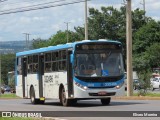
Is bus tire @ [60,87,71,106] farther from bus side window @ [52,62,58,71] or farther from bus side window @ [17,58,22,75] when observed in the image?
bus side window @ [17,58,22,75]

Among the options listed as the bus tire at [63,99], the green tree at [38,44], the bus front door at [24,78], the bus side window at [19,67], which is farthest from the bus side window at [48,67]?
the green tree at [38,44]

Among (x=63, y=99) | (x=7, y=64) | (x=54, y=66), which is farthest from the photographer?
(x=7, y=64)

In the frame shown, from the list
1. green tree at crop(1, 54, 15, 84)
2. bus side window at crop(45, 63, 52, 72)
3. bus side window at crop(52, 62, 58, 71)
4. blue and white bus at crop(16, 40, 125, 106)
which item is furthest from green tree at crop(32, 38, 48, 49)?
blue and white bus at crop(16, 40, 125, 106)

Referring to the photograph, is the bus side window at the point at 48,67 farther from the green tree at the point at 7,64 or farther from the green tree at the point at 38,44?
the green tree at the point at 7,64

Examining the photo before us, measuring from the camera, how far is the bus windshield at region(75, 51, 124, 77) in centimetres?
2653

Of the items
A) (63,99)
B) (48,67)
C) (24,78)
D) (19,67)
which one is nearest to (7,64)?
(19,67)

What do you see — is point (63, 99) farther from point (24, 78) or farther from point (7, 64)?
point (7, 64)

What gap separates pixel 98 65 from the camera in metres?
26.5

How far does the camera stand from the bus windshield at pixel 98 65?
26.5m

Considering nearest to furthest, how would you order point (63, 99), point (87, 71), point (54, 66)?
point (87, 71), point (63, 99), point (54, 66)

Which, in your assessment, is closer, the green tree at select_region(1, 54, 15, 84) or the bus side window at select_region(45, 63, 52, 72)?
the bus side window at select_region(45, 63, 52, 72)

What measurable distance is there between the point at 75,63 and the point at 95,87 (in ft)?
4.96

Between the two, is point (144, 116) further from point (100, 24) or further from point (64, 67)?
point (100, 24)

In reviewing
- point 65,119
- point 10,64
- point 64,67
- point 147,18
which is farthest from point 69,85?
point 10,64
